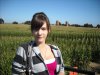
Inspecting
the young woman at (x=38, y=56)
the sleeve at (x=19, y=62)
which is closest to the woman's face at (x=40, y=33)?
the young woman at (x=38, y=56)

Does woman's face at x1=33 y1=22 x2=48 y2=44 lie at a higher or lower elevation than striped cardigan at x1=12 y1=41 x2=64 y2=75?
higher

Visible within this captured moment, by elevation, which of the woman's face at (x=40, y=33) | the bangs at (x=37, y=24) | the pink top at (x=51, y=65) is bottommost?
the pink top at (x=51, y=65)

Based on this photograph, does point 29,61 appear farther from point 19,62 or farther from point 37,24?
point 37,24

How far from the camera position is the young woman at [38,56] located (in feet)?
5.16

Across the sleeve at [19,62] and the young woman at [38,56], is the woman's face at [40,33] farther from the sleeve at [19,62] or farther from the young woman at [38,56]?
the sleeve at [19,62]

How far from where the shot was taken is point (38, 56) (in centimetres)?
165

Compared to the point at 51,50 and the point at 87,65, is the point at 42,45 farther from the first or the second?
the point at 87,65

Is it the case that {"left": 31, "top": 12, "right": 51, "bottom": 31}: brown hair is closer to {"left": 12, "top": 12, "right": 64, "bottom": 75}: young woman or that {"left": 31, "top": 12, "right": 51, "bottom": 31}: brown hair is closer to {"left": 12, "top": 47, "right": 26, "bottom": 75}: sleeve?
{"left": 12, "top": 12, "right": 64, "bottom": 75}: young woman

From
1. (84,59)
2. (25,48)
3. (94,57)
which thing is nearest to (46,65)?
(25,48)

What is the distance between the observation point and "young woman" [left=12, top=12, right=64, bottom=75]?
1.57 metres

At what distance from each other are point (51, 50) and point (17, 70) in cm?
41

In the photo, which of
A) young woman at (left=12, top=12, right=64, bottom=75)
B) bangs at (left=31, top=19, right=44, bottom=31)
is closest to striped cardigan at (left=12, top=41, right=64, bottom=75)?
young woman at (left=12, top=12, right=64, bottom=75)

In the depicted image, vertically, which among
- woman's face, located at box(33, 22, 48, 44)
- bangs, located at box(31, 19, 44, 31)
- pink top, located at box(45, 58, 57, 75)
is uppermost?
bangs, located at box(31, 19, 44, 31)

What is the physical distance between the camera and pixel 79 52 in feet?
Result: 30.6
